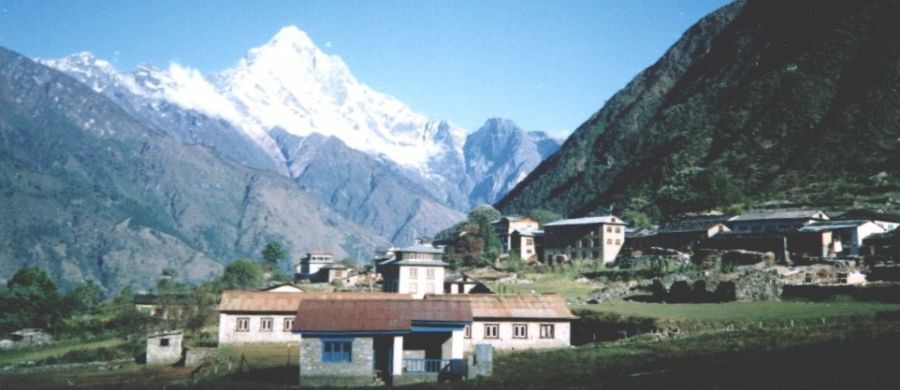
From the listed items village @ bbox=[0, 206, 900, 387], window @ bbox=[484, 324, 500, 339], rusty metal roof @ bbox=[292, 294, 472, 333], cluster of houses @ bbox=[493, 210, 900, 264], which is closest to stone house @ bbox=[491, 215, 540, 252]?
cluster of houses @ bbox=[493, 210, 900, 264]

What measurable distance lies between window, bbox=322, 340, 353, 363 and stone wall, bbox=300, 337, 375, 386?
0.54ft

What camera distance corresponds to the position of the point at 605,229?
4382 inches

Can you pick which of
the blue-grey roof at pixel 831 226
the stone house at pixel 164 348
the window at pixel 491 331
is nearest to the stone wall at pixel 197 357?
the stone house at pixel 164 348

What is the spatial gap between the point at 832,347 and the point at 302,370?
25.2m

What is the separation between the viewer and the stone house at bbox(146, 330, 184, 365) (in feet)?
171

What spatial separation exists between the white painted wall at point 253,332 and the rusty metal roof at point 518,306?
49.4ft

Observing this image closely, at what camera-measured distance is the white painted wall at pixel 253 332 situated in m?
57.8

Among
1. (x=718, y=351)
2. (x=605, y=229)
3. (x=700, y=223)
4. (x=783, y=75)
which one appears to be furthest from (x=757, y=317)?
(x=783, y=75)

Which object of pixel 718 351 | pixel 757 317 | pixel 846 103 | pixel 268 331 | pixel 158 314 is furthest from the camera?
pixel 846 103

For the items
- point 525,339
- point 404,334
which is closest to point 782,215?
point 525,339

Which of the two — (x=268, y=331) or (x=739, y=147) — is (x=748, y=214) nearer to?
(x=739, y=147)

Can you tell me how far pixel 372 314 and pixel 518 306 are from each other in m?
16.2

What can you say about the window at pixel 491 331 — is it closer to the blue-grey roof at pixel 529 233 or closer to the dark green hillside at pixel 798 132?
the blue-grey roof at pixel 529 233

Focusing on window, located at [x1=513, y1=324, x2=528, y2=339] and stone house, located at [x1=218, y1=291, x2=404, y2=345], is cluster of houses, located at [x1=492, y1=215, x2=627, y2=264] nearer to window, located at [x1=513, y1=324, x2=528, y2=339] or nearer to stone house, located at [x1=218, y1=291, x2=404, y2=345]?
stone house, located at [x1=218, y1=291, x2=404, y2=345]
